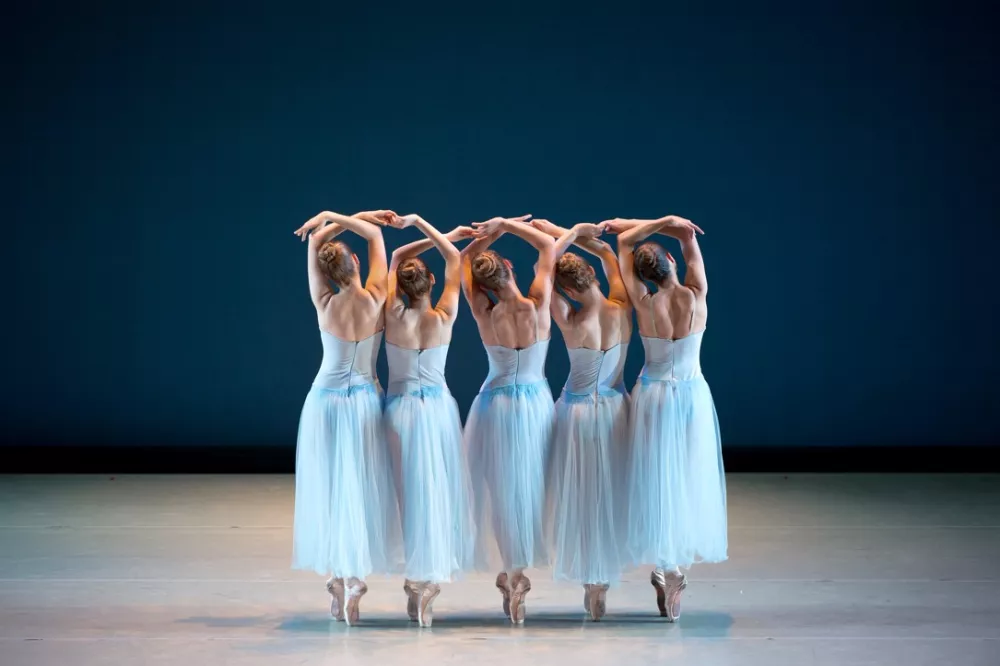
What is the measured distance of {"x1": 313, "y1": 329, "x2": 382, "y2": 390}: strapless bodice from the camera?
452 cm

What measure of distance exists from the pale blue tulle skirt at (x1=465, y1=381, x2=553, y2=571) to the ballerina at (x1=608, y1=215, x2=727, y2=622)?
333 millimetres

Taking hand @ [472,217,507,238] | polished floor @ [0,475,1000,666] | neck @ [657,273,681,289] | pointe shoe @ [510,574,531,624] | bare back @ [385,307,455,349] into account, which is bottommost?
polished floor @ [0,475,1000,666]

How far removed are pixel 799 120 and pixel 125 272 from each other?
4.37m

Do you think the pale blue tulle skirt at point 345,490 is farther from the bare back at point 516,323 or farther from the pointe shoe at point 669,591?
the pointe shoe at point 669,591

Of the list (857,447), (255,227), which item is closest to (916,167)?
(857,447)

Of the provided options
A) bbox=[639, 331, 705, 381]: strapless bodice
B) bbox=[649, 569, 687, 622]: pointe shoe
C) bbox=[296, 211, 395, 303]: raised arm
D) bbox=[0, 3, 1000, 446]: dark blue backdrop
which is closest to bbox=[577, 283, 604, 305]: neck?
bbox=[639, 331, 705, 381]: strapless bodice

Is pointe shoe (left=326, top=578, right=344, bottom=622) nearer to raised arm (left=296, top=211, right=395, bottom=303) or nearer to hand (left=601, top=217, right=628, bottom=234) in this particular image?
raised arm (left=296, top=211, right=395, bottom=303)

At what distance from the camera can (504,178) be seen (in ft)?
26.0

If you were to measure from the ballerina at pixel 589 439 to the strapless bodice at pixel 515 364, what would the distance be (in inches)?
5.1

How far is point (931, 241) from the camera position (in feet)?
26.0

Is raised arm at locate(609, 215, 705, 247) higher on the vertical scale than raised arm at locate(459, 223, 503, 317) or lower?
higher

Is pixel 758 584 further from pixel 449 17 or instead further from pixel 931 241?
pixel 449 17

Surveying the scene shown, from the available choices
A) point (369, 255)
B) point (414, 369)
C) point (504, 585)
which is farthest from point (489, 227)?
point (504, 585)

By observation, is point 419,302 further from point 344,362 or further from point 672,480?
point 672,480
